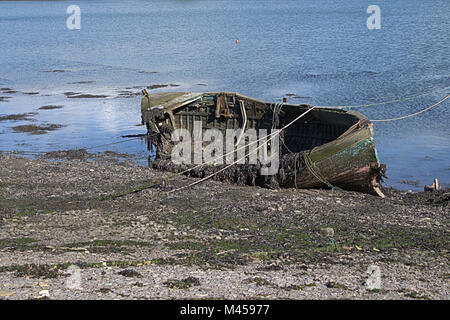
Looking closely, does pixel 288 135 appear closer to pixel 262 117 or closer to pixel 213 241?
pixel 262 117

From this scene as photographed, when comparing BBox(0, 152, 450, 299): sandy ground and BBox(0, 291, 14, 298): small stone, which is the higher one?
A: BBox(0, 291, 14, 298): small stone

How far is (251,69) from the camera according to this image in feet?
151

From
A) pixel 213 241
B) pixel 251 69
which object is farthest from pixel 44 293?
pixel 251 69

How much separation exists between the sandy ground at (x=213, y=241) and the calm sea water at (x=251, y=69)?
5.92 metres

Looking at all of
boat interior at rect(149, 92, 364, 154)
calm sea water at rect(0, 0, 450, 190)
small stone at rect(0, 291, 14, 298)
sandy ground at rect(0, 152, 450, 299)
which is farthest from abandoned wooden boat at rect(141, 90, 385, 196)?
small stone at rect(0, 291, 14, 298)

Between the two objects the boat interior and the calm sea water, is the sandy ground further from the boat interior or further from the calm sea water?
the calm sea water

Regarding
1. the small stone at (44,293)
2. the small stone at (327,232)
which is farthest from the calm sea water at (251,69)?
the small stone at (44,293)

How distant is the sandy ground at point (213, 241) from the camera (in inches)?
399

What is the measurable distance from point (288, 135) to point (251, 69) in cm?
2613

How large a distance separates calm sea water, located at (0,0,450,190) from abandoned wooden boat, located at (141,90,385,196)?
346 centimetres

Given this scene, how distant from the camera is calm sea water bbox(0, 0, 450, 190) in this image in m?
26.6

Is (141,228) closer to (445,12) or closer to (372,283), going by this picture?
(372,283)

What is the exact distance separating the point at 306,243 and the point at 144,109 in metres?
10.5
